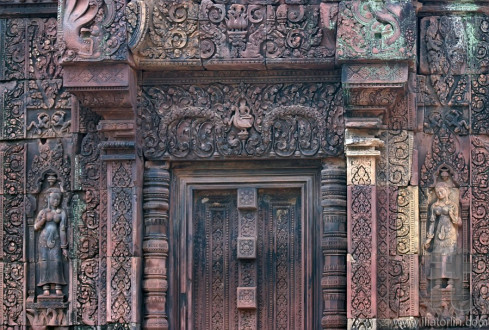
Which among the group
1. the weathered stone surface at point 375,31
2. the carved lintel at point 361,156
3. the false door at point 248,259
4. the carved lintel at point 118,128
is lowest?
the false door at point 248,259

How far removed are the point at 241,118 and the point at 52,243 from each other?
7.31 ft

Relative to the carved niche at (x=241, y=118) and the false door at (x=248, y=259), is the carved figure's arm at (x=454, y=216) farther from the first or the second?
the false door at (x=248, y=259)

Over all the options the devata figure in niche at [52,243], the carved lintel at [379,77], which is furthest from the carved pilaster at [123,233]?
the carved lintel at [379,77]

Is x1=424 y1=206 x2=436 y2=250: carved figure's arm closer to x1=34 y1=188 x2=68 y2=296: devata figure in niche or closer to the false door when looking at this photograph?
the false door

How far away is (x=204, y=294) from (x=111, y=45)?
260 cm

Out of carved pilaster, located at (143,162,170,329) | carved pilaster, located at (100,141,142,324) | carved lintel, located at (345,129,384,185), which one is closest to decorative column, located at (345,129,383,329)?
carved lintel, located at (345,129,384,185)

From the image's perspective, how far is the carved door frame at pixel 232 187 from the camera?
16.1m

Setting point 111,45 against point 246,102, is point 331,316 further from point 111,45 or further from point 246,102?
point 111,45

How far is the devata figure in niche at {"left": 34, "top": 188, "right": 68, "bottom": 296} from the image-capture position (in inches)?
642

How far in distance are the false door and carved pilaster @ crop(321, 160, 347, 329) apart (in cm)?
29

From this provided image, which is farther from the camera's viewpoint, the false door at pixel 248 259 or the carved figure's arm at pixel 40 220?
the carved figure's arm at pixel 40 220

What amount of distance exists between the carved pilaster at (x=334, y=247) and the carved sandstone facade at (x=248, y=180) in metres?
0.02

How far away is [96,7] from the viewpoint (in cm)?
1574

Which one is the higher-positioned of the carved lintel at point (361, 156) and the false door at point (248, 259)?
the carved lintel at point (361, 156)
